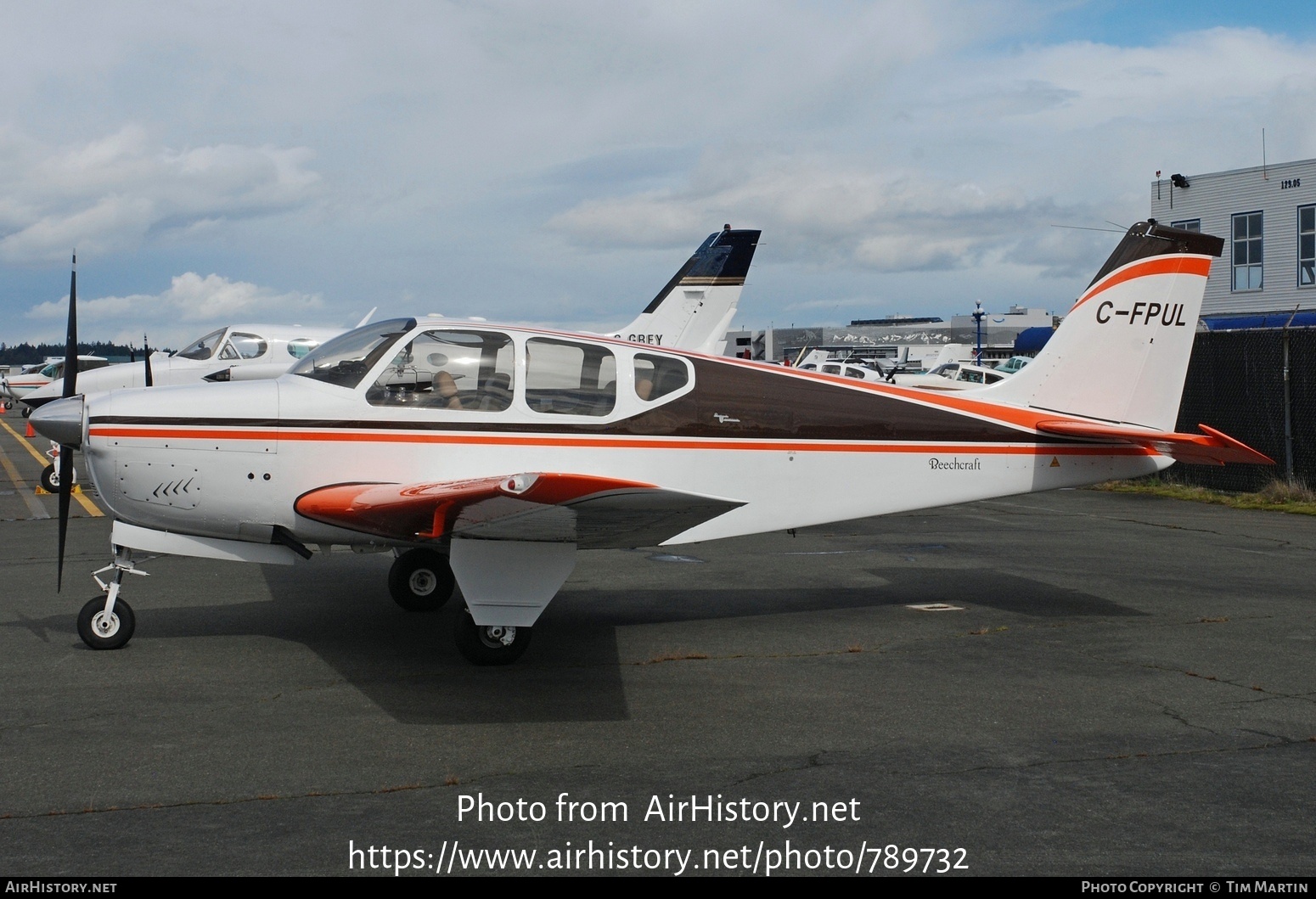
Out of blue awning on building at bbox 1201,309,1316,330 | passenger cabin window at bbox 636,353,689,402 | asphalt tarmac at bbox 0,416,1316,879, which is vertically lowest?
asphalt tarmac at bbox 0,416,1316,879

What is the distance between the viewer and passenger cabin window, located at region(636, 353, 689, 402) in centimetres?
784

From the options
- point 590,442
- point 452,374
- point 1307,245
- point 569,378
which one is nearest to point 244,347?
point 452,374

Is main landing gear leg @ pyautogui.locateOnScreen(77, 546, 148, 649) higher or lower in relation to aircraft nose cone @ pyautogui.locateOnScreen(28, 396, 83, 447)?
lower

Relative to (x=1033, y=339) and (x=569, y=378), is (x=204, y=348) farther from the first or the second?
(x=1033, y=339)

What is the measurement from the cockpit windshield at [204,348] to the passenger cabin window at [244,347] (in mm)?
181

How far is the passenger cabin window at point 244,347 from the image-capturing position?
18203mm

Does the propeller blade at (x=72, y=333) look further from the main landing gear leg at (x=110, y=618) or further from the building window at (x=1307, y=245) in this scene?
the building window at (x=1307, y=245)

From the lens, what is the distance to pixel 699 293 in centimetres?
2084

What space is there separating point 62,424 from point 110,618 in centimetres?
131

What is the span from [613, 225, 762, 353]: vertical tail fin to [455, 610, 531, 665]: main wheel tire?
14.1 metres

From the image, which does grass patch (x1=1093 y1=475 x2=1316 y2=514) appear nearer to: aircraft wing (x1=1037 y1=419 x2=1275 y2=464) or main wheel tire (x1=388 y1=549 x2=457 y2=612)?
aircraft wing (x1=1037 y1=419 x2=1275 y2=464)

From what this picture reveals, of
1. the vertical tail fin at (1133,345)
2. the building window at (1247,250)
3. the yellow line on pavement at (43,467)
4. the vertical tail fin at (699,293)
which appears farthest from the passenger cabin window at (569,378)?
the building window at (1247,250)

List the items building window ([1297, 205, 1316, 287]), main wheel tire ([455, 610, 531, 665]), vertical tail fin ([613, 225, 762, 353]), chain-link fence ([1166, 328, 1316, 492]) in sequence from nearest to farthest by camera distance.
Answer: main wheel tire ([455, 610, 531, 665])
chain-link fence ([1166, 328, 1316, 492])
vertical tail fin ([613, 225, 762, 353])
building window ([1297, 205, 1316, 287])

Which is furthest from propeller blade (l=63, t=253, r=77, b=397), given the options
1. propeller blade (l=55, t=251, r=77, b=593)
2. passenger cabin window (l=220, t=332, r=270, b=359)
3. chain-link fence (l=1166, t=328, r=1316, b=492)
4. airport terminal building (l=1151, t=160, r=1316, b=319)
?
airport terminal building (l=1151, t=160, r=1316, b=319)
